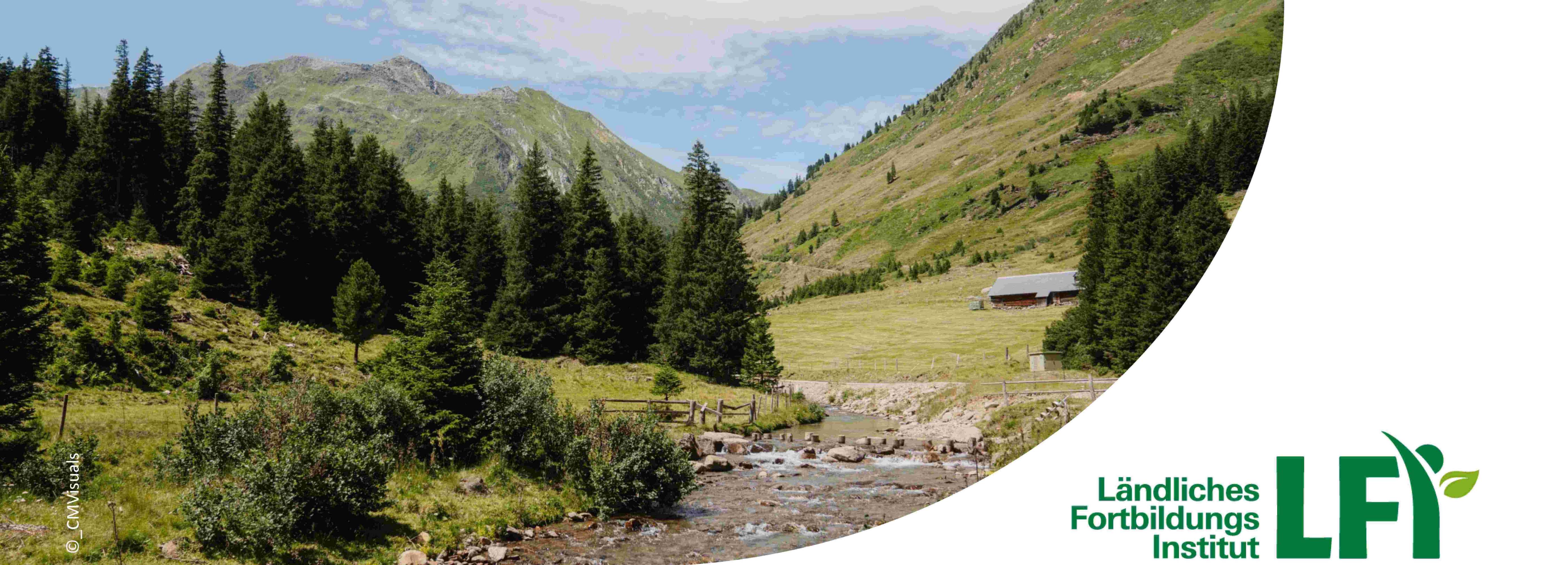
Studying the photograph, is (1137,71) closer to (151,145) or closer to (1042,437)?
(1042,437)

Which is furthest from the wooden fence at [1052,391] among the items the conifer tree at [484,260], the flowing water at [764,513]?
the conifer tree at [484,260]

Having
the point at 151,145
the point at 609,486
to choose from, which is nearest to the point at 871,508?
the point at 609,486

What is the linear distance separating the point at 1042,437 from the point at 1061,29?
7.20 metres

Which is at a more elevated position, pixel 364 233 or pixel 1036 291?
pixel 364 233

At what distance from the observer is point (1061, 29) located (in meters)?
12.5

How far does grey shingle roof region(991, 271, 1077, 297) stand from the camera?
9289 mm

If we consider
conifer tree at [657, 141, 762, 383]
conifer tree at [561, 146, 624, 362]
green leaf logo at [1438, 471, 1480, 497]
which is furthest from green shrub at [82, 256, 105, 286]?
green leaf logo at [1438, 471, 1480, 497]

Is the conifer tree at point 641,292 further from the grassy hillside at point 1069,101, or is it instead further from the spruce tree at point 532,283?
the grassy hillside at point 1069,101

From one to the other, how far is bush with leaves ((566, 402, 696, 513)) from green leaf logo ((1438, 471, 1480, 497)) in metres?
12.6

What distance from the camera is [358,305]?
33000mm

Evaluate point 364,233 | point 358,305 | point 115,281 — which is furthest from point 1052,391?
point 364,233

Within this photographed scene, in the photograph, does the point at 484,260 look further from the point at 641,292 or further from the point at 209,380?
the point at 209,380

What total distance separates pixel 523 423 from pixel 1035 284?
40.9 ft

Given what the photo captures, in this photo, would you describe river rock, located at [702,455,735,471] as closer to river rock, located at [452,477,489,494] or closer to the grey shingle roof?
river rock, located at [452,477,489,494]
